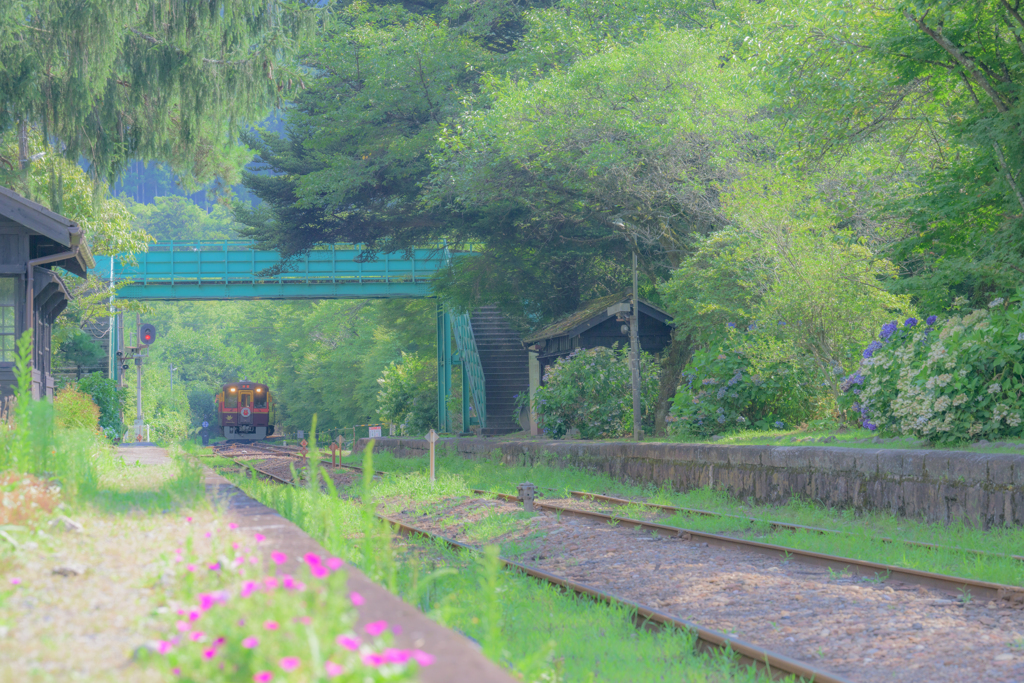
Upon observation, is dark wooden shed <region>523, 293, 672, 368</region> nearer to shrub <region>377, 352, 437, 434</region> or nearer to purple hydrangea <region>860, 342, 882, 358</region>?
purple hydrangea <region>860, 342, 882, 358</region>

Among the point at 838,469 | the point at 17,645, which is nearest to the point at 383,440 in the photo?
the point at 838,469

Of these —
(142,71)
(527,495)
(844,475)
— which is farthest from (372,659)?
(142,71)

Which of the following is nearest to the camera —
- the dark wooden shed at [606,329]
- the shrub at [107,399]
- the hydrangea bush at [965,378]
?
the hydrangea bush at [965,378]

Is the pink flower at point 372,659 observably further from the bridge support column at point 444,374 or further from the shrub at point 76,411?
the bridge support column at point 444,374

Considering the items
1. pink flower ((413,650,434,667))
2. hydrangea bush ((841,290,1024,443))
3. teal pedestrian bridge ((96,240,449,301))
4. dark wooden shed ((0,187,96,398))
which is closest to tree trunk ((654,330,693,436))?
hydrangea bush ((841,290,1024,443))

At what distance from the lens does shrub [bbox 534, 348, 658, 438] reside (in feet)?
73.6

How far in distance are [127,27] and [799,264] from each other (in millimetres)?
12587

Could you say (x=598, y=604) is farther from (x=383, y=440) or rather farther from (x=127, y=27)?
(x=383, y=440)

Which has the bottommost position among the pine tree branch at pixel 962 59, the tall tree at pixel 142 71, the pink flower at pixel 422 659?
the pink flower at pixel 422 659

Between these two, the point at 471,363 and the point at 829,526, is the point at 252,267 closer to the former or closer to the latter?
the point at 471,363

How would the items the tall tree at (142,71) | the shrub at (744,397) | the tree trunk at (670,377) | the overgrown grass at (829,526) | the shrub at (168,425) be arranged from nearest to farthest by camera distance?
1. the overgrown grass at (829,526)
2. the tall tree at (142,71)
3. the shrub at (744,397)
4. the tree trunk at (670,377)
5. the shrub at (168,425)

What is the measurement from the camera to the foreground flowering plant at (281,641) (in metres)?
2.34

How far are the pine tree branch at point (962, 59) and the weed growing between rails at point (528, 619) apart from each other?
29.6ft

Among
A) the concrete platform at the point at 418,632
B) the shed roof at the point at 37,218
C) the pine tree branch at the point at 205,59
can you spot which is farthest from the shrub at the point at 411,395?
the concrete platform at the point at 418,632
